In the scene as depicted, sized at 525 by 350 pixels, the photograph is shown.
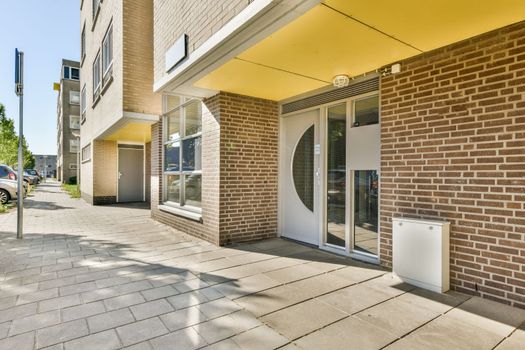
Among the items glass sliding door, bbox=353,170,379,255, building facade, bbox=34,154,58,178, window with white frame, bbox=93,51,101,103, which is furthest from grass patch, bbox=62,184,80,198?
building facade, bbox=34,154,58,178

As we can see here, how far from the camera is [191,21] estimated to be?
188 inches

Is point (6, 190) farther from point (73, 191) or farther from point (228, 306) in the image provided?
point (228, 306)

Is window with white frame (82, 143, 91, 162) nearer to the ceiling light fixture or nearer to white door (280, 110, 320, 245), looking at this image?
white door (280, 110, 320, 245)

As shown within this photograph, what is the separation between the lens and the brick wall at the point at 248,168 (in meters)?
5.36

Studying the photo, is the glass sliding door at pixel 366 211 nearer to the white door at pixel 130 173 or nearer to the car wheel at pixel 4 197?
the white door at pixel 130 173

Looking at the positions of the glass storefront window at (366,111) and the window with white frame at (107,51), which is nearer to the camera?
the glass storefront window at (366,111)

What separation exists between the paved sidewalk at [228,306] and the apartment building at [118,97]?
520 centimetres

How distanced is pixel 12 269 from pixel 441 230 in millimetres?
5223

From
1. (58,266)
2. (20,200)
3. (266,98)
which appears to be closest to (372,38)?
(266,98)

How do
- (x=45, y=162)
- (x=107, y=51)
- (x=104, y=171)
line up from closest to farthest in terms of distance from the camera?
(x=107, y=51)
(x=104, y=171)
(x=45, y=162)

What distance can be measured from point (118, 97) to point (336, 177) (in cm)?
702

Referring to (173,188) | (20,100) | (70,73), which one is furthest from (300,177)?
(70,73)

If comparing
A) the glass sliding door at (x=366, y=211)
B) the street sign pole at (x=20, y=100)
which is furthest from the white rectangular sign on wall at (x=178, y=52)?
the glass sliding door at (x=366, y=211)

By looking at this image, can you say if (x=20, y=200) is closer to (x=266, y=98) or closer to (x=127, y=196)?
(x=266, y=98)
